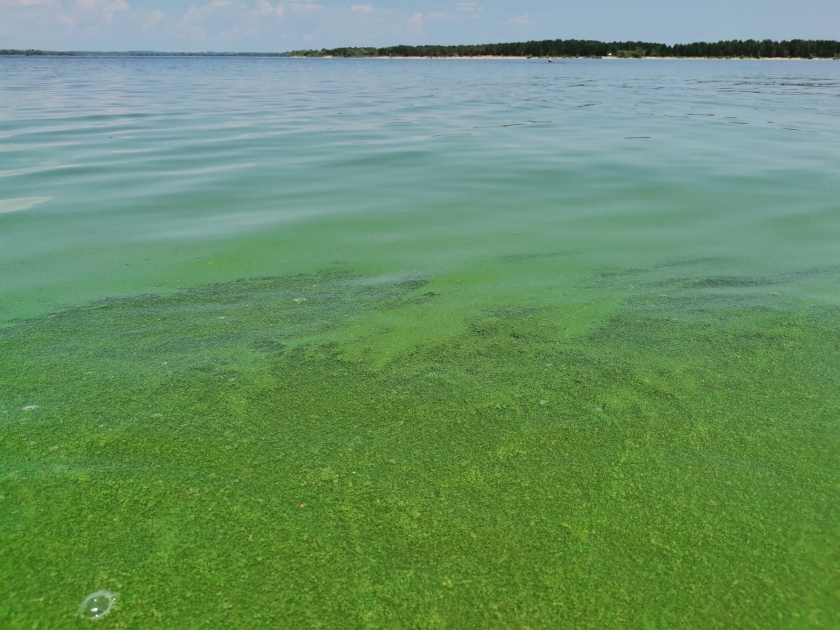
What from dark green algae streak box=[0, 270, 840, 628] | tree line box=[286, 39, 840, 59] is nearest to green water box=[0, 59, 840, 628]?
dark green algae streak box=[0, 270, 840, 628]

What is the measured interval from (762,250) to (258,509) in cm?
411

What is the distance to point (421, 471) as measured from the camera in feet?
7.06

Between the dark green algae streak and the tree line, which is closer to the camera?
the dark green algae streak

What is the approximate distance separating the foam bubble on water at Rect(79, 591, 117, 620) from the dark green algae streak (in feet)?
0.08

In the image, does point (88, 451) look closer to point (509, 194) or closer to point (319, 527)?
point (319, 527)

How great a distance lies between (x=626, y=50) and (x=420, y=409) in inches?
3649

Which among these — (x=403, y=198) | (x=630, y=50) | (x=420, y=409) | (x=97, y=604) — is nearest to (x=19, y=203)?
(x=403, y=198)

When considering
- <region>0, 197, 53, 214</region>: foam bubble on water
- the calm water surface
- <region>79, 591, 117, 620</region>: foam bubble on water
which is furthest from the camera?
<region>0, 197, 53, 214</region>: foam bubble on water

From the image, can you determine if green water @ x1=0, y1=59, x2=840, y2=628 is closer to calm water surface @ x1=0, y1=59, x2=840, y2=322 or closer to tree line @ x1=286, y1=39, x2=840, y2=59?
calm water surface @ x1=0, y1=59, x2=840, y2=322

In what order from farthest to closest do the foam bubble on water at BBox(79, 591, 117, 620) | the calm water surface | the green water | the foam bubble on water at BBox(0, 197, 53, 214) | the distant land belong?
the distant land < the foam bubble on water at BBox(0, 197, 53, 214) < the calm water surface < the green water < the foam bubble on water at BBox(79, 591, 117, 620)

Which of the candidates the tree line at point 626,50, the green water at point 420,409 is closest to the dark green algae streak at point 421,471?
the green water at point 420,409

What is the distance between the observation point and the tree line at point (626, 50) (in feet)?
216

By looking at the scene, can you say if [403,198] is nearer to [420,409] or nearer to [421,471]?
[420,409]

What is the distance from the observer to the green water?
5.55ft
